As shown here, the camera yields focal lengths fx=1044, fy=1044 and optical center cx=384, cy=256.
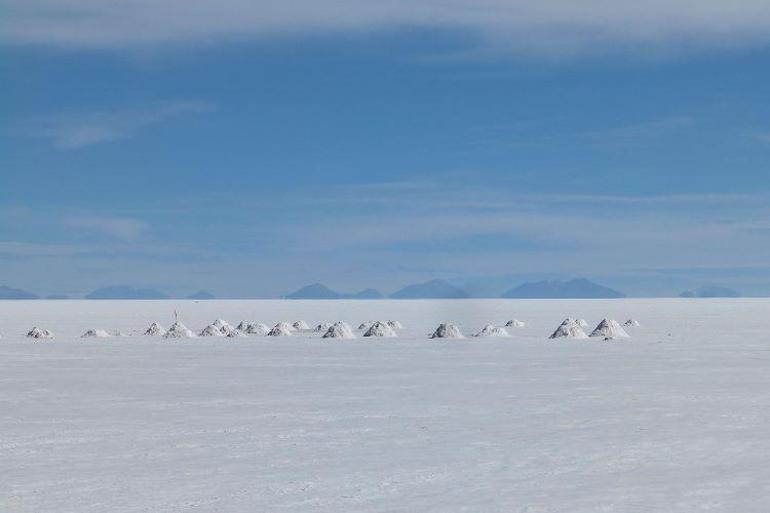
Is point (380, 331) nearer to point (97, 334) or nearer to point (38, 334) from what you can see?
point (97, 334)

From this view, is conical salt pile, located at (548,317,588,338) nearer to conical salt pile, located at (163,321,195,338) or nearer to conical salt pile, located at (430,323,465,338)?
conical salt pile, located at (430,323,465,338)

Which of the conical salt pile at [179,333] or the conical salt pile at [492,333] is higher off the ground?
the conical salt pile at [492,333]

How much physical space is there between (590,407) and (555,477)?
5.59 meters

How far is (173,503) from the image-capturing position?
8.09 metres

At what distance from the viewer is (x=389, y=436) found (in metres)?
11.8

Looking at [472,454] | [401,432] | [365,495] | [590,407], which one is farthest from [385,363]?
[365,495]

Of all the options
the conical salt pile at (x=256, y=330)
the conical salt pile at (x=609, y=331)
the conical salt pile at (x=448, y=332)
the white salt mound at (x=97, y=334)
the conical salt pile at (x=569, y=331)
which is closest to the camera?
the conical salt pile at (x=569, y=331)

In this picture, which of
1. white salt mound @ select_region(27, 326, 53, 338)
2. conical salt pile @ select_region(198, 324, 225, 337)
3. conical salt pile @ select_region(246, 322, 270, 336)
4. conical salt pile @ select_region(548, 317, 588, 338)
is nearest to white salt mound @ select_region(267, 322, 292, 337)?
conical salt pile @ select_region(246, 322, 270, 336)

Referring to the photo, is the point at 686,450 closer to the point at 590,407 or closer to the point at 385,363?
the point at 590,407

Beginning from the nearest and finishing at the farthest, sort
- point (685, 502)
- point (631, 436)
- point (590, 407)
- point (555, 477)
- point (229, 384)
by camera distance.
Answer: point (685, 502), point (555, 477), point (631, 436), point (590, 407), point (229, 384)

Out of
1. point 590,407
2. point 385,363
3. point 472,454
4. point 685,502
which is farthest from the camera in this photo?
point 385,363

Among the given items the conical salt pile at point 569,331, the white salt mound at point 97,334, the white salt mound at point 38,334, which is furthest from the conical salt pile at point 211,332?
the conical salt pile at point 569,331

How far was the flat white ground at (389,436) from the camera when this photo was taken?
Answer: 27.2 ft

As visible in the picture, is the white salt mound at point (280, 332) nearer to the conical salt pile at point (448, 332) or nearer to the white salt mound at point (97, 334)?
the white salt mound at point (97, 334)
